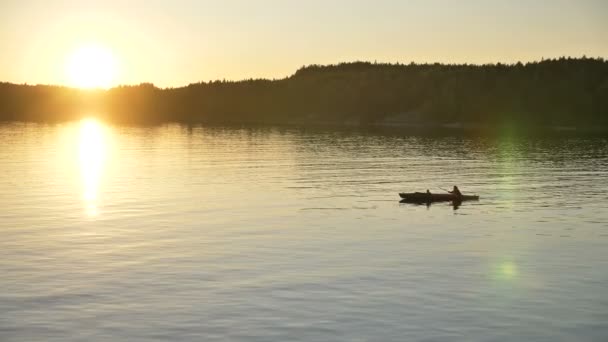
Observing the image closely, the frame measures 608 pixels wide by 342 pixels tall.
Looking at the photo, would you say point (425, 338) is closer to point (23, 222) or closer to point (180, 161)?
point (23, 222)

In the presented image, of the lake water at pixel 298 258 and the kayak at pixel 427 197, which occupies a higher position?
the kayak at pixel 427 197

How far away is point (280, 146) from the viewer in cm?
13862

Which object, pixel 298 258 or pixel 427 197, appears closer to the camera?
pixel 298 258

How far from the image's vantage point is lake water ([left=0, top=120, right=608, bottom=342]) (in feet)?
90.9

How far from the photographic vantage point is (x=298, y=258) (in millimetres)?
39375

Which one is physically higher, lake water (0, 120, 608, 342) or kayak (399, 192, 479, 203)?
kayak (399, 192, 479, 203)

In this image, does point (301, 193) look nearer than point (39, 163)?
Yes

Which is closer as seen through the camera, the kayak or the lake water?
the lake water

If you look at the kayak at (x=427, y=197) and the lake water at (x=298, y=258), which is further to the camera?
the kayak at (x=427, y=197)

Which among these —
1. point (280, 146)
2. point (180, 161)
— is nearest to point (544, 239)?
point (180, 161)

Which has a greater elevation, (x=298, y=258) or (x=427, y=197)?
(x=427, y=197)

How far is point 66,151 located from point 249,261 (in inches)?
3790

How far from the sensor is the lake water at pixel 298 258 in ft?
90.9

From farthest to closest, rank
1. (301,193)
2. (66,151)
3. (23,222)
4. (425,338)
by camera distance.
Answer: (66,151) < (301,193) < (23,222) < (425,338)
